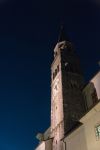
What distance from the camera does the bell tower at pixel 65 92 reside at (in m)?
30.2

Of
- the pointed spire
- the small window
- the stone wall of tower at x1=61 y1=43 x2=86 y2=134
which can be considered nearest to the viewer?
the small window

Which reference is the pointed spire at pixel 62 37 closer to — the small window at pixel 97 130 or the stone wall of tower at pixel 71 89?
the stone wall of tower at pixel 71 89

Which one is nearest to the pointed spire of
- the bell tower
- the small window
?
the bell tower

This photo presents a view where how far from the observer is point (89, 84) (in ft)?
107

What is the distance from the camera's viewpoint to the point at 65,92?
108 feet

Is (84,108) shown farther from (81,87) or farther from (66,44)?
(66,44)

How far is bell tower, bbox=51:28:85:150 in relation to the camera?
30.2 metres

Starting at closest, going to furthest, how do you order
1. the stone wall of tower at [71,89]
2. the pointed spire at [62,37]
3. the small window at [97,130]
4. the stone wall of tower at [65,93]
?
the small window at [97,130]
the stone wall of tower at [65,93]
the stone wall of tower at [71,89]
the pointed spire at [62,37]

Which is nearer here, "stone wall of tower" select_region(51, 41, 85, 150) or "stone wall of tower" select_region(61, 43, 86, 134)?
"stone wall of tower" select_region(51, 41, 85, 150)

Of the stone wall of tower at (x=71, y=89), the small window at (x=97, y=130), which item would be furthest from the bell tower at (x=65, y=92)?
the small window at (x=97, y=130)

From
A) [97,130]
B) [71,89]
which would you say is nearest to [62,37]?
[71,89]

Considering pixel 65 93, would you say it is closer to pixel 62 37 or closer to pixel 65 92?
pixel 65 92

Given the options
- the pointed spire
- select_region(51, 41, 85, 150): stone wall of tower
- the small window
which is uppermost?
the pointed spire

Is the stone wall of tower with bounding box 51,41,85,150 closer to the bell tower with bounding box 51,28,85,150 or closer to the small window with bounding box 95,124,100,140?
the bell tower with bounding box 51,28,85,150
